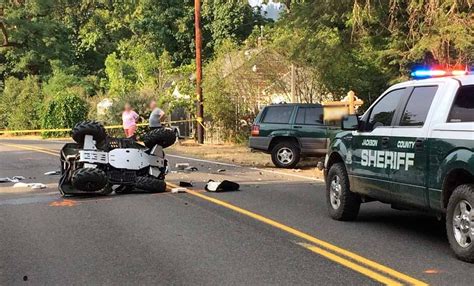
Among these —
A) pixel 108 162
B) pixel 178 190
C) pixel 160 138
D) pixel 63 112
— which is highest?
pixel 63 112

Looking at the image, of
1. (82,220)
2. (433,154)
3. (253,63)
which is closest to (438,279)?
(433,154)

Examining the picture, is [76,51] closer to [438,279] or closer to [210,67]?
[210,67]

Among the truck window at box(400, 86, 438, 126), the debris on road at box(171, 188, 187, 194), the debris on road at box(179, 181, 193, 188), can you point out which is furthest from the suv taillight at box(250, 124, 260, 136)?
the truck window at box(400, 86, 438, 126)

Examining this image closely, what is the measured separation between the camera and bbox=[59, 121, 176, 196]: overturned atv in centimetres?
1131

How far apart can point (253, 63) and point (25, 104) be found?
25.6 metres

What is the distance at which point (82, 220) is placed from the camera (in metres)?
9.27

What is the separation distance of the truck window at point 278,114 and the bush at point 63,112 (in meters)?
24.9

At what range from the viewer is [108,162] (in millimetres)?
11594

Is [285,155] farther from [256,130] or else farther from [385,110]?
[385,110]

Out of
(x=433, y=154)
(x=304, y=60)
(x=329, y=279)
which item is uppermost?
(x=304, y=60)

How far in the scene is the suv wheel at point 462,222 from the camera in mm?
6312

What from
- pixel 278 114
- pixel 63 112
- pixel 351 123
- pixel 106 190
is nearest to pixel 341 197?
pixel 351 123

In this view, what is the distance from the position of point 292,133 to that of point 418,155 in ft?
34.4

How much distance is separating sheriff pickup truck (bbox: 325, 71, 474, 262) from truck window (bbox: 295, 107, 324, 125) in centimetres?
834
